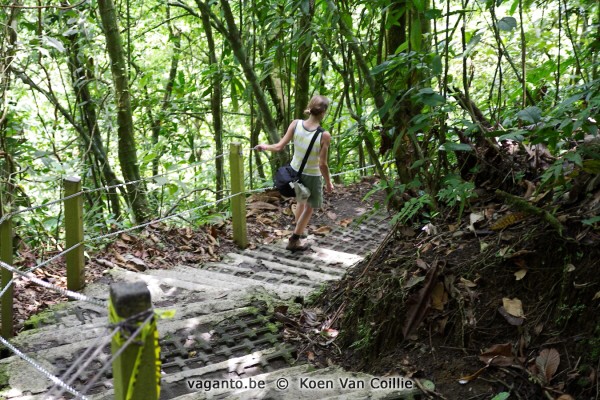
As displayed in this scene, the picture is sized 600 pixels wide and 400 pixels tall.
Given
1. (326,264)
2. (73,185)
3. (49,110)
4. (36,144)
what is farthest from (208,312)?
(49,110)

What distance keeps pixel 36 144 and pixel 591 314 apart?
7.97 meters

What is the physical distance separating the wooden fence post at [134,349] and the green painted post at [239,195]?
14.9ft

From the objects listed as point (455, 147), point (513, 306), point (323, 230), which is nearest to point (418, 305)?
point (513, 306)

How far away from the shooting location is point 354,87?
4523 mm

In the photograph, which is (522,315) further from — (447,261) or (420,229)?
(420,229)

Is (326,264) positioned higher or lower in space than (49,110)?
lower

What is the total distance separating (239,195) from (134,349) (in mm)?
4687

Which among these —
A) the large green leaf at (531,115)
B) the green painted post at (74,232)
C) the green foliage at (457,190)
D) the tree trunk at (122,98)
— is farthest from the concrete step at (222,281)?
the large green leaf at (531,115)

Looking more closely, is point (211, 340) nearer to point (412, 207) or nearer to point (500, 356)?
point (412, 207)

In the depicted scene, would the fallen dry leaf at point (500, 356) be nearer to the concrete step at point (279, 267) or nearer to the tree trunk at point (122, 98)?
the concrete step at point (279, 267)

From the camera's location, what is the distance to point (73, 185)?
15.6ft

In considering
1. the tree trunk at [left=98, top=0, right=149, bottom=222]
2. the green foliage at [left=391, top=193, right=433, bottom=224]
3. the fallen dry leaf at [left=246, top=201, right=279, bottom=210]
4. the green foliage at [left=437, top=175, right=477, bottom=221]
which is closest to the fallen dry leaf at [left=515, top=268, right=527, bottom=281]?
the green foliage at [left=437, top=175, right=477, bottom=221]

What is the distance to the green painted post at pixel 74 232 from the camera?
4789 mm

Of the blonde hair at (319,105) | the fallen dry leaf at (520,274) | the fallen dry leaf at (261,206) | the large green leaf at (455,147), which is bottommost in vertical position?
the fallen dry leaf at (261,206)
